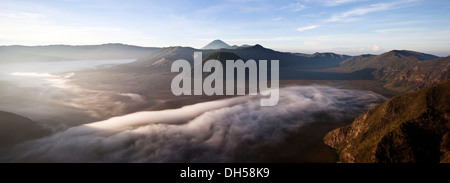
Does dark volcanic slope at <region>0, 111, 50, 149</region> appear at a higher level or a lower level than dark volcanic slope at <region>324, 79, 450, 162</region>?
lower

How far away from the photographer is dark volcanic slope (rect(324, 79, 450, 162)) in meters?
20.1

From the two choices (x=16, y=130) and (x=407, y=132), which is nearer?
(x=407, y=132)

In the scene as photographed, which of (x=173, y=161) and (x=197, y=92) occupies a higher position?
(x=197, y=92)

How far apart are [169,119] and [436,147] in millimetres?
40193

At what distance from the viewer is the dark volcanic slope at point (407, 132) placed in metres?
20.1

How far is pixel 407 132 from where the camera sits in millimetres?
21094

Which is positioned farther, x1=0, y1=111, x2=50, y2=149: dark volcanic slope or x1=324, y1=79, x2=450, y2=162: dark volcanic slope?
x1=0, y1=111, x2=50, y2=149: dark volcanic slope

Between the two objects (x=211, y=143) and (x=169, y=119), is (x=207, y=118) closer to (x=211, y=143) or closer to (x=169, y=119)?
(x=169, y=119)

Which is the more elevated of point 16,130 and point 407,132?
point 407,132

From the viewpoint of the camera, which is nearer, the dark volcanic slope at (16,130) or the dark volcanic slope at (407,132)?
the dark volcanic slope at (407,132)

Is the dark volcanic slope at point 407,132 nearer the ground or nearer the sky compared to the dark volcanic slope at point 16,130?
nearer the sky
